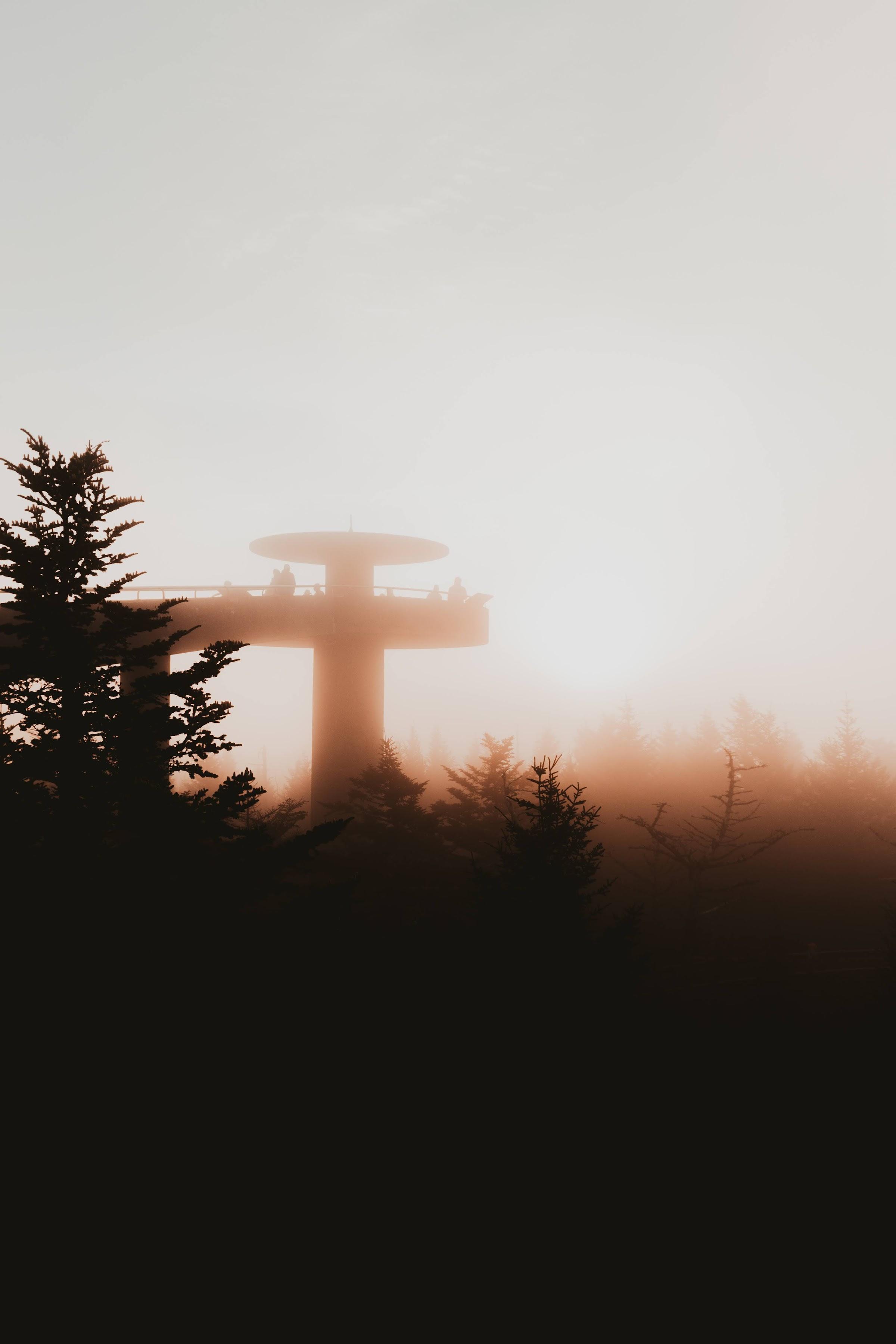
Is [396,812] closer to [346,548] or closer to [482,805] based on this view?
[482,805]

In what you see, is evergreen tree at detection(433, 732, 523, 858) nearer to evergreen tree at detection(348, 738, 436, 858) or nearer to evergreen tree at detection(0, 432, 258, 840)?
evergreen tree at detection(348, 738, 436, 858)

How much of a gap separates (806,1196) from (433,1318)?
8.73m

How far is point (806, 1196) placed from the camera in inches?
614

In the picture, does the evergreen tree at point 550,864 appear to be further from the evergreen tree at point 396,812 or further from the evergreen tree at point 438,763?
the evergreen tree at point 438,763

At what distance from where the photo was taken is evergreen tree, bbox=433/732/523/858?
30.4m

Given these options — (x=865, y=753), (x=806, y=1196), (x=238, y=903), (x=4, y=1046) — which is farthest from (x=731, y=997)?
(x=865, y=753)

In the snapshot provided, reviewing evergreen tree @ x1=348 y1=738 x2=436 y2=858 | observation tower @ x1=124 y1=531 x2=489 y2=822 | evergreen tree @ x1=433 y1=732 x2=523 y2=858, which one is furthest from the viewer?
observation tower @ x1=124 y1=531 x2=489 y2=822

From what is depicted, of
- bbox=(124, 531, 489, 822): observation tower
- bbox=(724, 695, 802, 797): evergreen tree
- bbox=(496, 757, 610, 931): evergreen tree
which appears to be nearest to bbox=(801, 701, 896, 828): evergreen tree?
bbox=(724, 695, 802, 797): evergreen tree

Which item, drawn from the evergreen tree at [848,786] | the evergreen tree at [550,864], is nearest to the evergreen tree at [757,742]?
the evergreen tree at [848,786]

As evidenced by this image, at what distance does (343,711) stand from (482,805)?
12208 mm

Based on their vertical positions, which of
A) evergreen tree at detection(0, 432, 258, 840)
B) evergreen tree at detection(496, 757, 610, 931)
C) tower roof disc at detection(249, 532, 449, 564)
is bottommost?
evergreen tree at detection(496, 757, 610, 931)

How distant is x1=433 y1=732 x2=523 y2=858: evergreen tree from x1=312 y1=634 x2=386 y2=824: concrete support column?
9.16 metres

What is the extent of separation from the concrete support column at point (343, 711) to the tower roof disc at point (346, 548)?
5828mm

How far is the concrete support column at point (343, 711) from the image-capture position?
42.2 m
